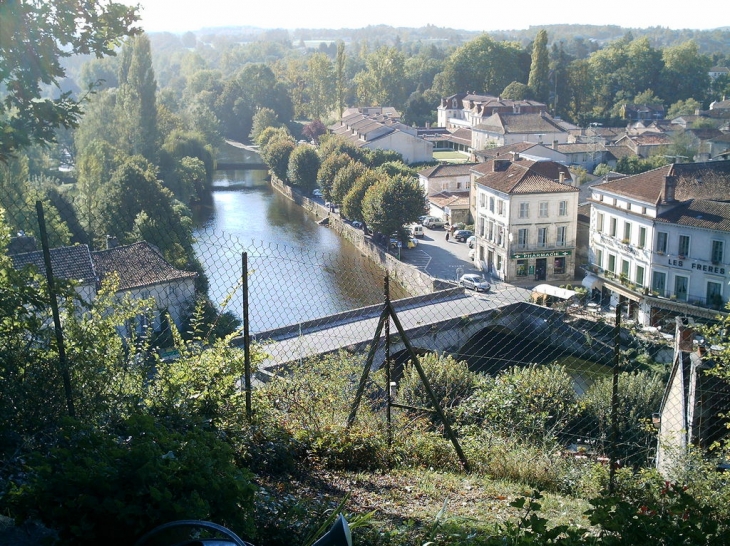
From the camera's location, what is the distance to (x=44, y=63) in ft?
16.8

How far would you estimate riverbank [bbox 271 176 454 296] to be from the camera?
22422mm

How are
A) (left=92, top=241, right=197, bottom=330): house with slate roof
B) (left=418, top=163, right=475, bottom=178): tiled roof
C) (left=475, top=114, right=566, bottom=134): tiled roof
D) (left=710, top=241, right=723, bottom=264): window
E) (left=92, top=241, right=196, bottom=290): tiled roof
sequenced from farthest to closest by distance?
(left=475, top=114, right=566, bottom=134): tiled roof, (left=418, top=163, right=475, bottom=178): tiled roof, (left=710, top=241, right=723, bottom=264): window, (left=92, top=241, right=196, bottom=290): tiled roof, (left=92, top=241, right=197, bottom=330): house with slate roof

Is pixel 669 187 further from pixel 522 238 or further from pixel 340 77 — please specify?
pixel 340 77

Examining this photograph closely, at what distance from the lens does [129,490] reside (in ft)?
8.45

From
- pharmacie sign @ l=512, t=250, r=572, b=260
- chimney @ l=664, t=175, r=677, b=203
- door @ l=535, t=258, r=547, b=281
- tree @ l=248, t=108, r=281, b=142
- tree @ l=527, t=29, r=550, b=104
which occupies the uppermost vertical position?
tree @ l=527, t=29, r=550, b=104

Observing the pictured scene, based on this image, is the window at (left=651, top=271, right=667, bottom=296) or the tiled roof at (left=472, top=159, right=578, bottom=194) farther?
the tiled roof at (left=472, top=159, right=578, bottom=194)

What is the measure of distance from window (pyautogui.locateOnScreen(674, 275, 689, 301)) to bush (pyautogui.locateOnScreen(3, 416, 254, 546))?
18.2 metres

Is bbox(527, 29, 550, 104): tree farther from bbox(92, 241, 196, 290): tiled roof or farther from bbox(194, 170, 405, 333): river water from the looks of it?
bbox(92, 241, 196, 290): tiled roof

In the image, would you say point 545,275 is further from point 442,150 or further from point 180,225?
point 442,150

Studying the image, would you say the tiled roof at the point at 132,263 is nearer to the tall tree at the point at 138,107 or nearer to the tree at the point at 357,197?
the tree at the point at 357,197

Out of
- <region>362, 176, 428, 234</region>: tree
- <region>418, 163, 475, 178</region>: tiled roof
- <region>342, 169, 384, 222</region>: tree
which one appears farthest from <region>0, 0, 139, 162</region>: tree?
<region>418, 163, 475, 178</region>: tiled roof

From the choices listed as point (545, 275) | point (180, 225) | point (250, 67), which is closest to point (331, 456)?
point (180, 225)

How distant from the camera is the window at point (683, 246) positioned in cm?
1877

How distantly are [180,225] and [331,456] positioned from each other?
16.8 meters
